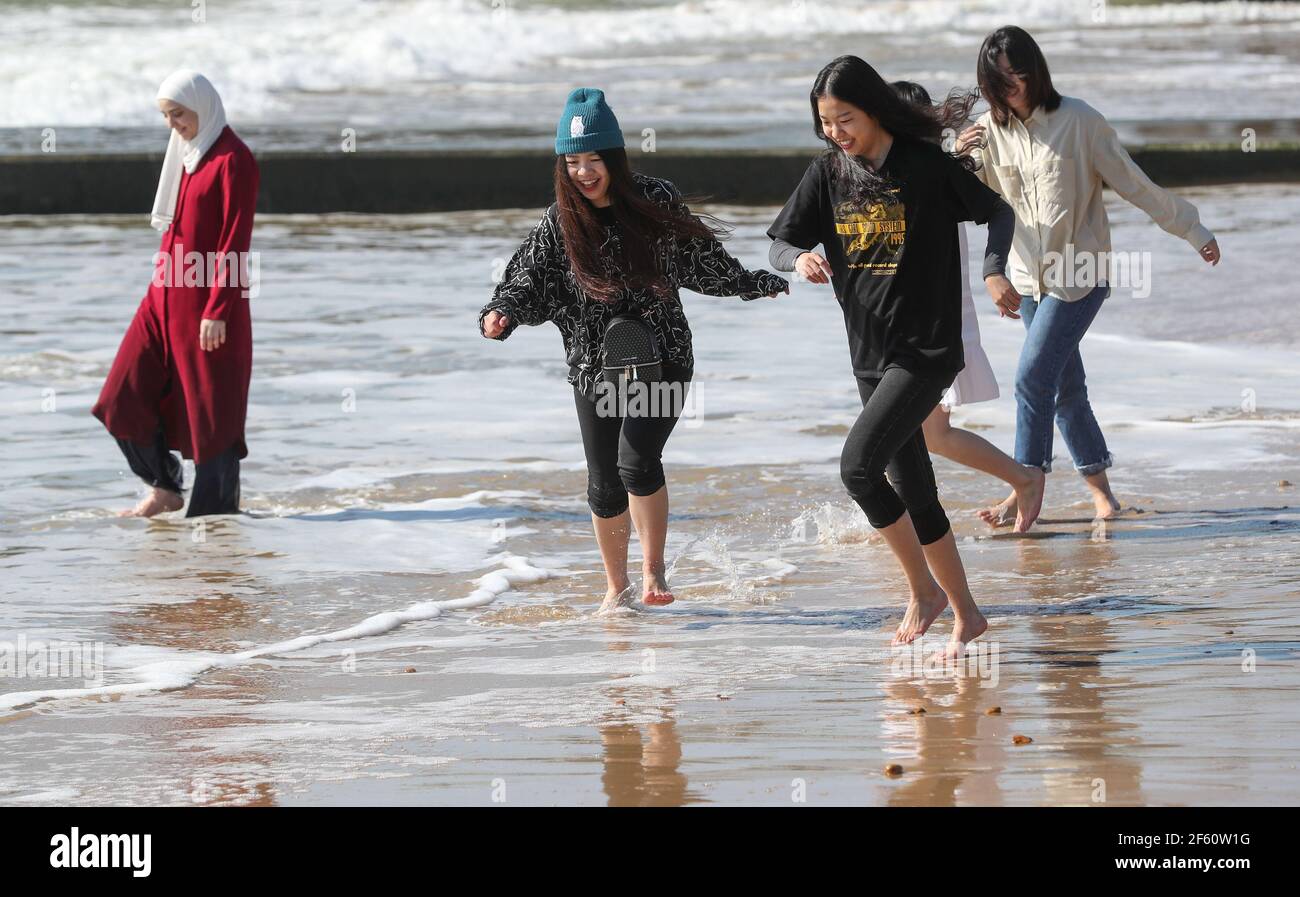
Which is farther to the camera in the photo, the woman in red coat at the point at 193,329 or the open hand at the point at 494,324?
the woman in red coat at the point at 193,329

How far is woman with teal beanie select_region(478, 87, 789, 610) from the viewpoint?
198 inches

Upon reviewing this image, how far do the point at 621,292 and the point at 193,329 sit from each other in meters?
2.22

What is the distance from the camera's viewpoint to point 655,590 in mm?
5438

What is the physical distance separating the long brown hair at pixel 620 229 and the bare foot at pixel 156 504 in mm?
2566

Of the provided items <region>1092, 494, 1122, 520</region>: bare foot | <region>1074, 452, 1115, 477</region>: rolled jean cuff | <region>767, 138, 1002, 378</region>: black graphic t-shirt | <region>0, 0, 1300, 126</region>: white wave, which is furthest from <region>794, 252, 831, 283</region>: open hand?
<region>0, 0, 1300, 126</region>: white wave

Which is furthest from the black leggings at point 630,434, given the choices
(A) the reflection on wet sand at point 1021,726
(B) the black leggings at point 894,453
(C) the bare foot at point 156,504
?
(C) the bare foot at point 156,504

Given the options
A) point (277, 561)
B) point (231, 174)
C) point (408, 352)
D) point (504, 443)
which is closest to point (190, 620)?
point (277, 561)

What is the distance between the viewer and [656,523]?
5.37 m

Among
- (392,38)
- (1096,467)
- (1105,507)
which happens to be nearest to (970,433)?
(1096,467)

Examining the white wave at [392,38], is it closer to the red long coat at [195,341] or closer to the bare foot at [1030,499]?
the red long coat at [195,341]

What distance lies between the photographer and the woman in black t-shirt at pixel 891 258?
14.7ft

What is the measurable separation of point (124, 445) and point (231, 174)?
1.15 metres

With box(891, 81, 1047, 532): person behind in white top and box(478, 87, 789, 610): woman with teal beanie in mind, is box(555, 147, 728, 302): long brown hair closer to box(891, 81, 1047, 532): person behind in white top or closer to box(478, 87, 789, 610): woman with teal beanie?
box(478, 87, 789, 610): woman with teal beanie
